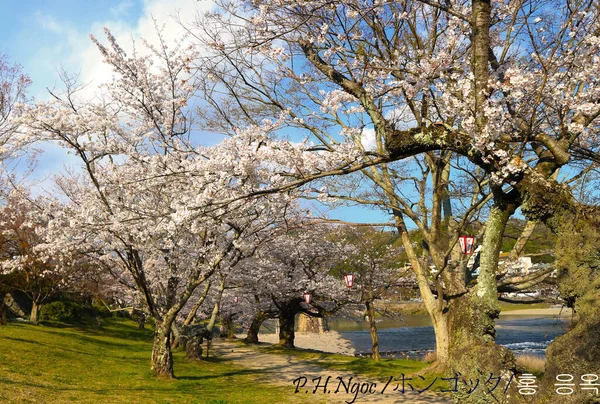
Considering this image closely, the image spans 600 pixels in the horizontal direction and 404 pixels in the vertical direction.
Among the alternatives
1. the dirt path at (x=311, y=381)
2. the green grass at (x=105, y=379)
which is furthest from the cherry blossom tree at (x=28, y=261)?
the dirt path at (x=311, y=381)

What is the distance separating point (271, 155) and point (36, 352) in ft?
36.7

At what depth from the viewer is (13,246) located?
24391 mm

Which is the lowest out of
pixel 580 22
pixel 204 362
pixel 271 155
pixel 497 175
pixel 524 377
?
pixel 204 362

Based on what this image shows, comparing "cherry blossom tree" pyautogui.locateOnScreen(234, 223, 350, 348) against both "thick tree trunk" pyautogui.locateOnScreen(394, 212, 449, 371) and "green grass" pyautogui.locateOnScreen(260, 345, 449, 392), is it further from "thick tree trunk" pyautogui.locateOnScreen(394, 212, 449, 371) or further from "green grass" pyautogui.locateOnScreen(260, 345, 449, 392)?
"thick tree trunk" pyautogui.locateOnScreen(394, 212, 449, 371)

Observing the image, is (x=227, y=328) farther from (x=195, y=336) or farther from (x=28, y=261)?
(x=195, y=336)

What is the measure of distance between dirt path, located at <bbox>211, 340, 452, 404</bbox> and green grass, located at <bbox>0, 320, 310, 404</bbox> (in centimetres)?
50

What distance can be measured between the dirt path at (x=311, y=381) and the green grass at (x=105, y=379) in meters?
0.50

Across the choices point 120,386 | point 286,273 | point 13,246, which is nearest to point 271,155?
point 120,386

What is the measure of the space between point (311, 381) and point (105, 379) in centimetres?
576

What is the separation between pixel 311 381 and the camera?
13.5 m

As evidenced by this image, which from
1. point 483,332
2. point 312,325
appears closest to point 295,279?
point 483,332

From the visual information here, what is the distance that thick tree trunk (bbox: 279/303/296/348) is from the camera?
24.7 metres

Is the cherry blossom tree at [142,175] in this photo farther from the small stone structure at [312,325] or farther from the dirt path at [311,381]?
the small stone structure at [312,325]

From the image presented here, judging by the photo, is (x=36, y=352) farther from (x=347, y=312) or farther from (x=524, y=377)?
(x=347, y=312)
